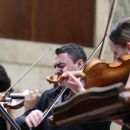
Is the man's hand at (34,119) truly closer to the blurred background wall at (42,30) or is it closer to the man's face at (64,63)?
the man's face at (64,63)

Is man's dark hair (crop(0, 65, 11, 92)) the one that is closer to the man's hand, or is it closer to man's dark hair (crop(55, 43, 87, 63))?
man's dark hair (crop(55, 43, 87, 63))

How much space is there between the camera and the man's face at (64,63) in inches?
114

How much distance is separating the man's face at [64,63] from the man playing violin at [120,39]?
2.09 ft

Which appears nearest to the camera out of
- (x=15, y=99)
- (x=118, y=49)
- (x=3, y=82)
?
(x=118, y=49)

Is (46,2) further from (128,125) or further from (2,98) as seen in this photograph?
(128,125)

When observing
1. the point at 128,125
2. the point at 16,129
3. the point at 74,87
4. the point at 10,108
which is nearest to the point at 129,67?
the point at 74,87

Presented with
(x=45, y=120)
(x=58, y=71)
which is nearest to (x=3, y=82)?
(x=58, y=71)

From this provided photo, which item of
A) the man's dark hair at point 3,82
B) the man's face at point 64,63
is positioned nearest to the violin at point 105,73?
the man's face at point 64,63

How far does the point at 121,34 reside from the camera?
2.27m

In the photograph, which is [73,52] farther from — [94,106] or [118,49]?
[94,106]

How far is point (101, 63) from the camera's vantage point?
195 centimetres

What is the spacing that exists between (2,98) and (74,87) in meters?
1.46

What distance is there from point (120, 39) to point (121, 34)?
29 mm

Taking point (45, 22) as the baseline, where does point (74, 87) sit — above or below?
above
